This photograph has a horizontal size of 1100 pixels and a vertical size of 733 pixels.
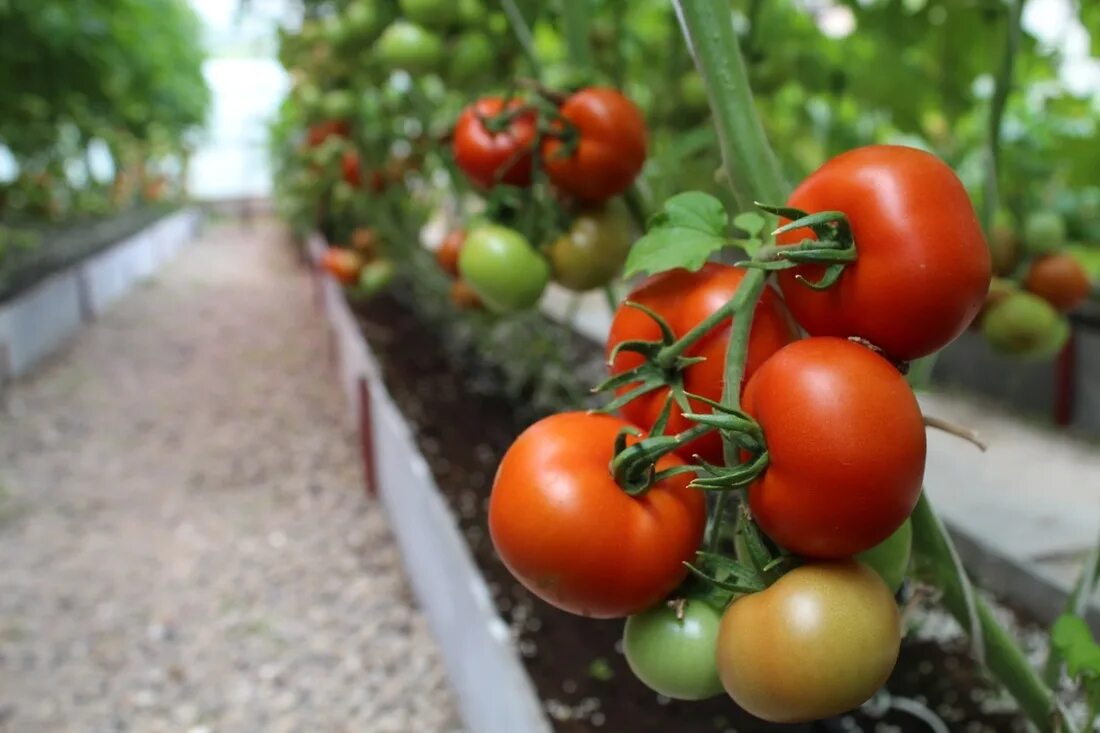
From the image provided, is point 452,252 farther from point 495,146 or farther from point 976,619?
point 976,619

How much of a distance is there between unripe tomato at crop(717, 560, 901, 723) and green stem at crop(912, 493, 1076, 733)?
0.37ft

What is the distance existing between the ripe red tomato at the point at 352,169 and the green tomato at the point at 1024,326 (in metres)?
1.67

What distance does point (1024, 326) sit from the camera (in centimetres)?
85

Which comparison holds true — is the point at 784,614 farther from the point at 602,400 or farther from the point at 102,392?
the point at 102,392

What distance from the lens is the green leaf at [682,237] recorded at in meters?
0.47

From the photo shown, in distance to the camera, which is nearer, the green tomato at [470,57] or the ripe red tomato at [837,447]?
the ripe red tomato at [837,447]

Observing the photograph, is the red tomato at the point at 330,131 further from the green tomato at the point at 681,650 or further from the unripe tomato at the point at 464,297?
the green tomato at the point at 681,650

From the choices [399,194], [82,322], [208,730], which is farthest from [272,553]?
Result: [82,322]

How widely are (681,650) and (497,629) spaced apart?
2.31 feet

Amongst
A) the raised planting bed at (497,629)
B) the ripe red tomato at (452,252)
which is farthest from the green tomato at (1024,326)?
the ripe red tomato at (452,252)

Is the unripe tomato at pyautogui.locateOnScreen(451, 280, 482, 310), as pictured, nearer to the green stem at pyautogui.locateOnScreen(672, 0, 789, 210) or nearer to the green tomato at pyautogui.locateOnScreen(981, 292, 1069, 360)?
the green tomato at pyautogui.locateOnScreen(981, 292, 1069, 360)

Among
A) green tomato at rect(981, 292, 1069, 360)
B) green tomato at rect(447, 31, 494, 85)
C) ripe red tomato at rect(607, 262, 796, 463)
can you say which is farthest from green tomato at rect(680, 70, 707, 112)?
ripe red tomato at rect(607, 262, 796, 463)

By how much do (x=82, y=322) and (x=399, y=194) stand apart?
2.41 metres

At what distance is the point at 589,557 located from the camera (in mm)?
422
